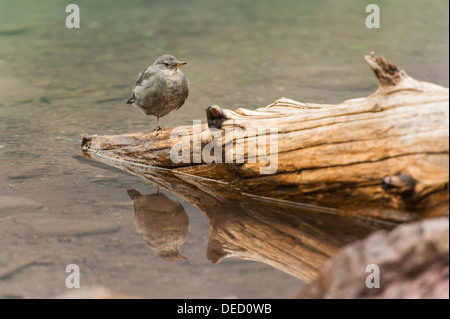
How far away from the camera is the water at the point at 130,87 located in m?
3.67

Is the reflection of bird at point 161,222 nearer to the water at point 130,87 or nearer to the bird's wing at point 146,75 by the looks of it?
the water at point 130,87

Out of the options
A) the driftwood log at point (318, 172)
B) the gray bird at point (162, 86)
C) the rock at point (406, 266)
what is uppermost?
the gray bird at point (162, 86)

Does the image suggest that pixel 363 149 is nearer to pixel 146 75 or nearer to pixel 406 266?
pixel 406 266

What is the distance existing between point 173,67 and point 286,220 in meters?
1.83

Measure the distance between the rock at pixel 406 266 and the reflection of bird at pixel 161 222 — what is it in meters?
1.25

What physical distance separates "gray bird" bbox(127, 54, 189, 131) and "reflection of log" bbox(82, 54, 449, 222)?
2.04 feet

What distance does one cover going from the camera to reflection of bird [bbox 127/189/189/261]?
3986 millimetres

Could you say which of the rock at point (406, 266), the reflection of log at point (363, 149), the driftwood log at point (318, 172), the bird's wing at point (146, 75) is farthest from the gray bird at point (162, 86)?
the rock at point (406, 266)

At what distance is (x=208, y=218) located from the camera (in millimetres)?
4461

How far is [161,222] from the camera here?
172 inches

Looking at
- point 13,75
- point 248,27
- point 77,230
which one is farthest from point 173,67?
point 248,27

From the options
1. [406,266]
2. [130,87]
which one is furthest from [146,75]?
[406,266]

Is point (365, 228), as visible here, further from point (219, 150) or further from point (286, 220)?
point (219, 150)

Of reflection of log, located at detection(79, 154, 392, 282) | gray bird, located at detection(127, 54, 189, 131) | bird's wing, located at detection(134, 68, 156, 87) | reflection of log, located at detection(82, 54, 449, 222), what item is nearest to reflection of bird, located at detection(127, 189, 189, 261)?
reflection of log, located at detection(79, 154, 392, 282)
